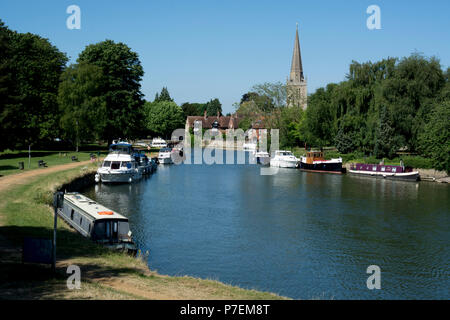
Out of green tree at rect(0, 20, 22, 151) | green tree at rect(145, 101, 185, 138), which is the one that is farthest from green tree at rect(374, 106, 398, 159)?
green tree at rect(145, 101, 185, 138)

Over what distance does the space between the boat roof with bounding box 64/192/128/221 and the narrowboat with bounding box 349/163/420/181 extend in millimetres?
41709

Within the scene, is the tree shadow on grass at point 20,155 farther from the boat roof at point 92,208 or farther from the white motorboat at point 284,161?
the white motorboat at point 284,161

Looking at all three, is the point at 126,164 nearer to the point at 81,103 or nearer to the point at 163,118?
the point at 81,103

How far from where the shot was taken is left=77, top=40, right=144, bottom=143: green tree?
3039 inches

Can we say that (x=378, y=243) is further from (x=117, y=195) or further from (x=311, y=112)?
(x=311, y=112)

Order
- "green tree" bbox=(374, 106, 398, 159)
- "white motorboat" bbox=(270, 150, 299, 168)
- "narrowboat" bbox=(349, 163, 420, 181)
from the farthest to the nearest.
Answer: "white motorboat" bbox=(270, 150, 299, 168), "green tree" bbox=(374, 106, 398, 159), "narrowboat" bbox=(349, 163, 420, 181)

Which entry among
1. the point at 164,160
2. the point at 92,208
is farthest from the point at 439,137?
the point at 92,208

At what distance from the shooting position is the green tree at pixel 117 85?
3039 inches

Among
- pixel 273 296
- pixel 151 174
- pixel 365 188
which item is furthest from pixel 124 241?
pixel 151 174

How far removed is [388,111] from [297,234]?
132ft

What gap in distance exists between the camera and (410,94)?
63.5 metres

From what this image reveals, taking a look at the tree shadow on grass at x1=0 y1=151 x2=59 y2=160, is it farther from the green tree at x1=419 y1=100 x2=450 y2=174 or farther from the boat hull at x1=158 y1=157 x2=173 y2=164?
the green tree at x1=419 y1=100 x2=450 y2=174

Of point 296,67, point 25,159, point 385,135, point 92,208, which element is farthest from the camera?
point 296,67

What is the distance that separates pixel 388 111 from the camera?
63781mm
